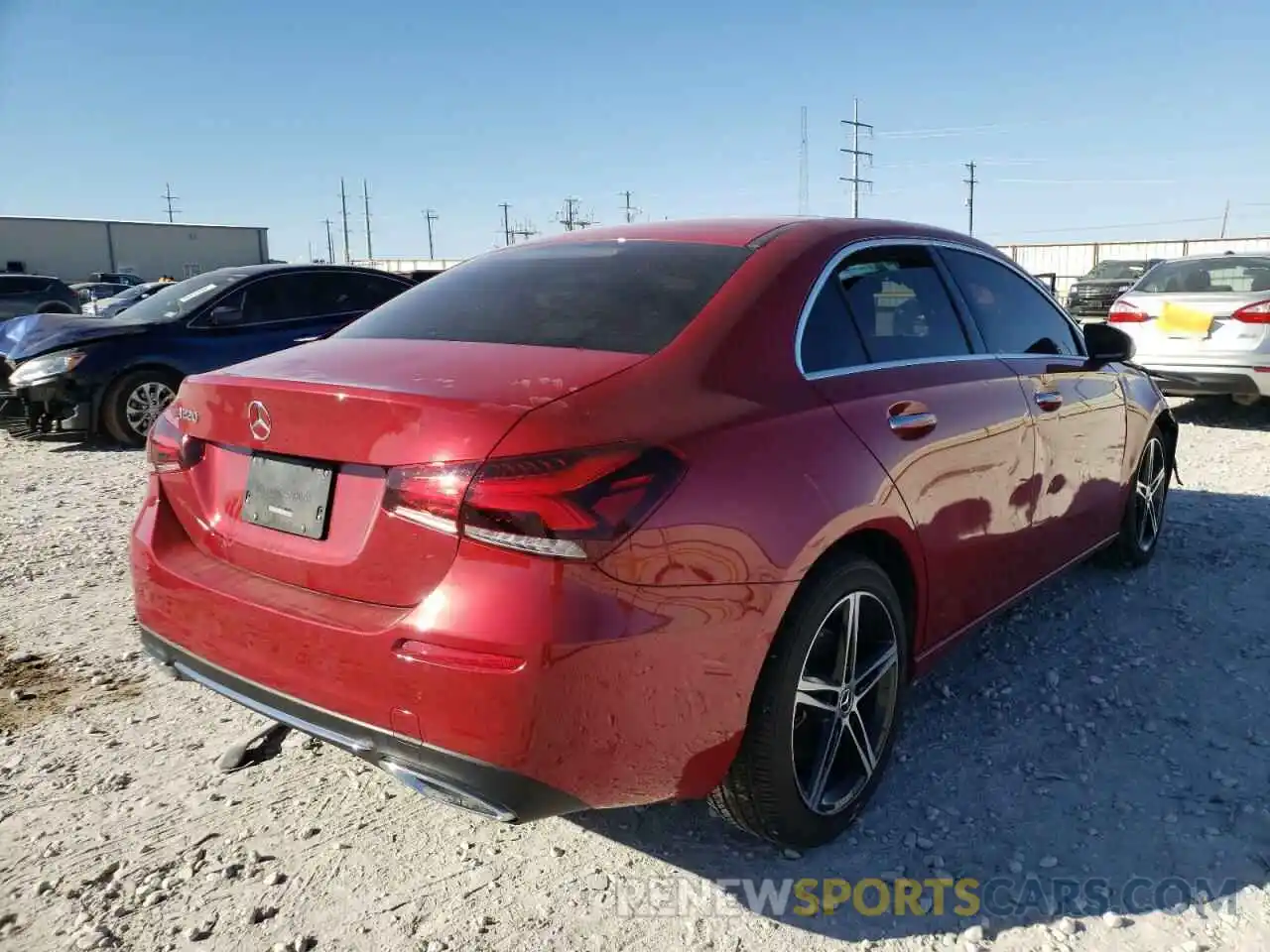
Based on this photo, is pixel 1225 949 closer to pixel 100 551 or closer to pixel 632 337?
pixel 632 337

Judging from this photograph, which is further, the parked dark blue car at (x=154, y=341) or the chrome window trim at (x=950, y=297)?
the parked dark blue car at (x=154, y=341)

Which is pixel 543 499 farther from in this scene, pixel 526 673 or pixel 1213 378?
pixel 1213 378

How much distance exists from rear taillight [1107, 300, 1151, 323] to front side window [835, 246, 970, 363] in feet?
21.9

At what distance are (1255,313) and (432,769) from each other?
860cm

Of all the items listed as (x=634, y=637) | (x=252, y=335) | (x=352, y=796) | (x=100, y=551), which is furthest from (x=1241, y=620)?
(x=252, y=335)

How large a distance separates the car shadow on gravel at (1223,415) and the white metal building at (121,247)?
196 ft

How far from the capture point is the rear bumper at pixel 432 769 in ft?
6.31

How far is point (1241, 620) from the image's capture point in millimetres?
4027

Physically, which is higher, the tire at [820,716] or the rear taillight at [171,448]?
the rear taillight at [171,448]

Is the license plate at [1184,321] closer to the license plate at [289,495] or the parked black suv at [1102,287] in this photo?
the license plate at [289,495]

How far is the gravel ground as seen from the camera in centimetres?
223

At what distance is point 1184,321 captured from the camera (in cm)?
851

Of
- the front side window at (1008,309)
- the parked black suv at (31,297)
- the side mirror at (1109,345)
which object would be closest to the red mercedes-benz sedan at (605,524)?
the front side window at (1008,309)

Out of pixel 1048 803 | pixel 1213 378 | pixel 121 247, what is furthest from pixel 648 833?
pixel 121 247
